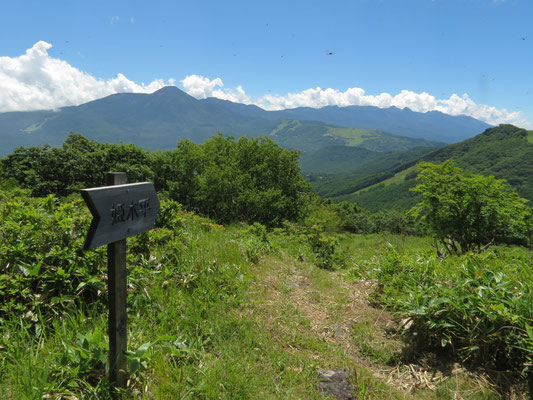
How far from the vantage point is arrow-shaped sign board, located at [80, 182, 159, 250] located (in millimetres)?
1913

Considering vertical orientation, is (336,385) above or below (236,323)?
below

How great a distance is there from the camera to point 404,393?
2.88 metres

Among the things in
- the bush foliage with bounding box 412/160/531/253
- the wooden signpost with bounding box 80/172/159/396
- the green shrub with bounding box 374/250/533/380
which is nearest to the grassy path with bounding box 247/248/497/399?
the green shrub with bounding box 374/250/533/380

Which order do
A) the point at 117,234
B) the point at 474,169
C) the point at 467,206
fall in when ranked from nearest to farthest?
the point at 117,234
the point at 467,206
the point at 474,169

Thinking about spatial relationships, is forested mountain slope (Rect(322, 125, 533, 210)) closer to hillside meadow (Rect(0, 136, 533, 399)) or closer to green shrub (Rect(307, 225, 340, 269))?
green shrub (Rect(307, 225, 340, 269))

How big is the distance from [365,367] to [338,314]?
129cm

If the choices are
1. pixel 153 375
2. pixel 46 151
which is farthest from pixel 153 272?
pixel 46 151

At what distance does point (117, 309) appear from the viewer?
221 centimetres

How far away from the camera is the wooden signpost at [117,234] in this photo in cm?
200

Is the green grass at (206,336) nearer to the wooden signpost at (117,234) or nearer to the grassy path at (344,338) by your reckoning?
the grassy path at (344,338)

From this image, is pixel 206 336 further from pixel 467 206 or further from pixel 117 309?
pixel 467 206

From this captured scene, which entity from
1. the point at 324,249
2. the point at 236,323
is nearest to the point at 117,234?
the point at 236,323

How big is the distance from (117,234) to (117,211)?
0.60 feet

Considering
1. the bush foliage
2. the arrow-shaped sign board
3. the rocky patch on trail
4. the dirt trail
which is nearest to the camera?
the arrow-shaped sign board
